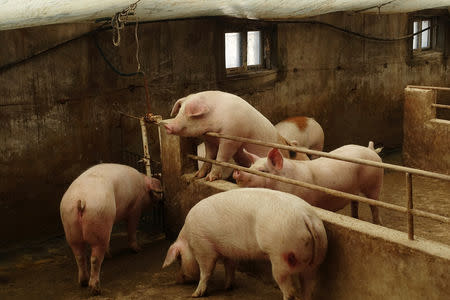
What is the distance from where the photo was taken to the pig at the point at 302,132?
8258mm

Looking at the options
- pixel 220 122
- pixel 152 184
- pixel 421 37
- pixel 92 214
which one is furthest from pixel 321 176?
pixel 421 37

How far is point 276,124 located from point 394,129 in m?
3.11

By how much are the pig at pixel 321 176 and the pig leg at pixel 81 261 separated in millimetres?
1504

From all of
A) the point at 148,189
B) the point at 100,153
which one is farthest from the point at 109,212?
the point at 100,153

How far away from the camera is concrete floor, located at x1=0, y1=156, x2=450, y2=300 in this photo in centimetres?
512

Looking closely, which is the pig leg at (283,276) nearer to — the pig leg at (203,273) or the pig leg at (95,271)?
the pig leg at (203,273)

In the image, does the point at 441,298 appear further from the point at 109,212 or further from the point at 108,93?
the point at 108,93

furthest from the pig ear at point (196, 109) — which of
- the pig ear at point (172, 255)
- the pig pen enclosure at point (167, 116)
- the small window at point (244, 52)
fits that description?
the small window at point (244, 52)

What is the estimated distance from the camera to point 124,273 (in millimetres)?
5672

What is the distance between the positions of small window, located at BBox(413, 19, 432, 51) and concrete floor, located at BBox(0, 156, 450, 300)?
4999 mm

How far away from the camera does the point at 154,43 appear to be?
745 cm

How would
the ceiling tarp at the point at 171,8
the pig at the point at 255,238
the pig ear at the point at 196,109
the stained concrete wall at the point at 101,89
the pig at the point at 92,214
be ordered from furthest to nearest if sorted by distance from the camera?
the stained concrete wall at the point at 101,89 → the pig ear at the point at 196,109 → the pig at the point at 92,214 → the ceiling tarp at the point at 171,8 → the pig at the point at 255,238

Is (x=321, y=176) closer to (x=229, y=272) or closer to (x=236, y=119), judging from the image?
(x=236, y=119)

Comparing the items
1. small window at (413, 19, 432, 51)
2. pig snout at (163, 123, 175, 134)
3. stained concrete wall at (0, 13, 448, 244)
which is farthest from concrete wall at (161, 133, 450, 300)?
small window at (413, 19, 432, 51)
